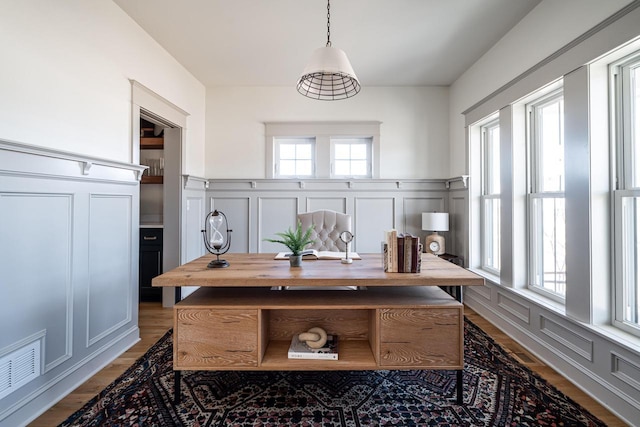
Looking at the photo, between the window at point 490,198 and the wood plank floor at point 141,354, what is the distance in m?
0.67

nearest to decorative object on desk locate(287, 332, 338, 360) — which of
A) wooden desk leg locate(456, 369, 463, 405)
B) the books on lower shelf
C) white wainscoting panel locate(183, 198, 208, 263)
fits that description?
the books on lower shelf

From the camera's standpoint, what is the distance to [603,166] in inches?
70.8

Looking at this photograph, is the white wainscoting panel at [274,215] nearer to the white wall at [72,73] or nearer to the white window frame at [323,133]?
the white window frame at [323,133]

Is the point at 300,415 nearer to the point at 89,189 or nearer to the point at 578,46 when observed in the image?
the point at 89,189

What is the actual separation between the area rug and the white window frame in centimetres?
256

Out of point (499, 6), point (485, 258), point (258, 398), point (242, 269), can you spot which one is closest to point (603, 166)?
point (499, 6)

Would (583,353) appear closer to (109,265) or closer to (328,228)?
(328,228)

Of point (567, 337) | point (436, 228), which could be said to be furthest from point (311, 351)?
point (436, 228)

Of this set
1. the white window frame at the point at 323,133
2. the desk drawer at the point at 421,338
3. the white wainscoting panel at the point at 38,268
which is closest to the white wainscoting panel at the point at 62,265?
the white wainscoting panel at the point at 38,268

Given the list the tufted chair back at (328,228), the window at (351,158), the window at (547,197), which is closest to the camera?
the window at (547,197)

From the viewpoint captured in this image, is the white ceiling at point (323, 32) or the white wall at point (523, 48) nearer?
the white wall at point (523, 48)

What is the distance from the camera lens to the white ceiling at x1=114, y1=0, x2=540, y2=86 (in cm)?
229

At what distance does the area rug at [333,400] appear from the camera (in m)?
1.55

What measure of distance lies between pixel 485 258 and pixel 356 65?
263cm
